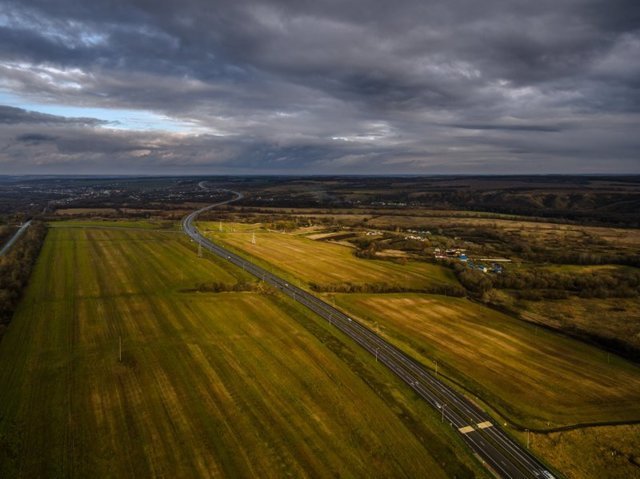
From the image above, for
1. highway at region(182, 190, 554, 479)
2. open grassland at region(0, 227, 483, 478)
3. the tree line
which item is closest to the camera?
open grassland at region(0, 227, 483, 478)

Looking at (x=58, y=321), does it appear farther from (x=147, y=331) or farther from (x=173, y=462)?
(x=173, y=462)

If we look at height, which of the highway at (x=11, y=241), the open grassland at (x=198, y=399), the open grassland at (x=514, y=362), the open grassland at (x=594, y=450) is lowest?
the open grassland at (x=594, y=450)

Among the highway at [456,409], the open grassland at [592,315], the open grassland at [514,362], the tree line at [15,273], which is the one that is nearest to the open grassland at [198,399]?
the tree line at [15,273]

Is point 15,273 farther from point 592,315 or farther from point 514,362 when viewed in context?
point 592,315

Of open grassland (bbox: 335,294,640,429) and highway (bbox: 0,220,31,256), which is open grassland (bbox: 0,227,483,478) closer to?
open grassland (bbox: 335,294,640,429)

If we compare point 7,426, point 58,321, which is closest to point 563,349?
point 7,426

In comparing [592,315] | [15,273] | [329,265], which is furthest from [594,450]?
[15,273]

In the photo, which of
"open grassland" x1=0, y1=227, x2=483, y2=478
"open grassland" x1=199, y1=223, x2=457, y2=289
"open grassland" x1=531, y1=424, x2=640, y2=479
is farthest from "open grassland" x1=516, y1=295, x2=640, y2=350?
"open grassland" x1=0, y1=227, x2=483, y2=478

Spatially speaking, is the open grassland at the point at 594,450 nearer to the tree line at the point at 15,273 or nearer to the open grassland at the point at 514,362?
the open grassland at the point at 514,362
